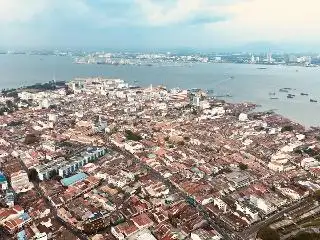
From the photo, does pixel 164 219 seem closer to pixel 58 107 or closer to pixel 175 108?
pixel 175 108

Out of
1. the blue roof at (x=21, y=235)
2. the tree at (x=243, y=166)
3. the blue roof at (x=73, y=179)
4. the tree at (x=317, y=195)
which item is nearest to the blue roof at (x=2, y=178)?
the blue roof at (x=73, y=179)

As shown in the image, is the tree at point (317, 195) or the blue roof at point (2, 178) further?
the blue roof at point (2, 178)

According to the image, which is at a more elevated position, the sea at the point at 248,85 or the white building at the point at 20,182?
the white building at the point at 20,182

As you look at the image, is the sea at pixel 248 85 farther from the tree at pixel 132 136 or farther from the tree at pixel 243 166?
the tree at pixel 132 136

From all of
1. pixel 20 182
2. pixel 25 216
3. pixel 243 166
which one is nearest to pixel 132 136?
pixel 243 166

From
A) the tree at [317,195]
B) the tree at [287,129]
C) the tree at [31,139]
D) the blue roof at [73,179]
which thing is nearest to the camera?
the tree at [317,195]

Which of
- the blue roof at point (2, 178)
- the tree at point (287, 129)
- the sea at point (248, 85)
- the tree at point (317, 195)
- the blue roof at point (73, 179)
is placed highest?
the blue roof at point (2, 178)

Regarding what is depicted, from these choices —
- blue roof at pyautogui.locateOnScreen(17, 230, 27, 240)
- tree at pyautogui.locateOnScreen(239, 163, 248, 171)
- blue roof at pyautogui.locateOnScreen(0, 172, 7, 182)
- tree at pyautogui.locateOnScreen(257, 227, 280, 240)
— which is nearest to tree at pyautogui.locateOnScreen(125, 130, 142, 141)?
tree at pyautogui.locateOnScreen(239, 163, 248, 171)
